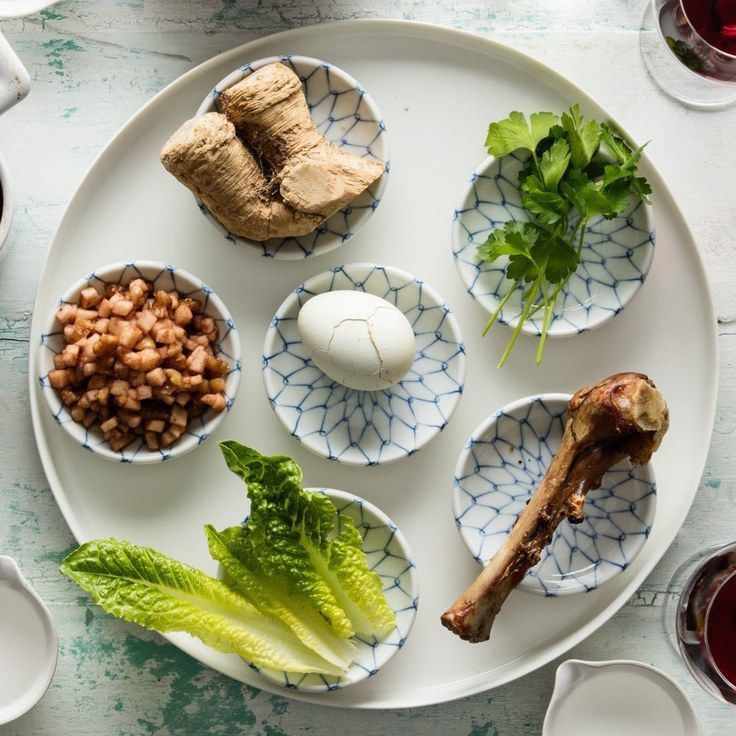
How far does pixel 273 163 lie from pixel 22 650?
918mm

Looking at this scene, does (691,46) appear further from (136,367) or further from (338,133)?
(136,367)

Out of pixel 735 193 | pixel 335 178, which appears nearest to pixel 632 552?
pixel 735 193

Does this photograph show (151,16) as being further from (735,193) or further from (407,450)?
(735,193)

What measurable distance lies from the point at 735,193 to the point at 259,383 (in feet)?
2.99

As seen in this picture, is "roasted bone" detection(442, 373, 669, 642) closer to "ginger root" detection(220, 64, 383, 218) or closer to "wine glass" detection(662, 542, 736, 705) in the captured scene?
"wine glass" detection(662, 542, 736, 705)

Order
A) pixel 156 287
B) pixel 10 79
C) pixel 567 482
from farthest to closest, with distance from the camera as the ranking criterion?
pixel 156 287
pixel 567 482
pixel 10 79

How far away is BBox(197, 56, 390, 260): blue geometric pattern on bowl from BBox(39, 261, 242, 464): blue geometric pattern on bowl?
0.37 feet

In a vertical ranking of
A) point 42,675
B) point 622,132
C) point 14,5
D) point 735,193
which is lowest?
point 42,675

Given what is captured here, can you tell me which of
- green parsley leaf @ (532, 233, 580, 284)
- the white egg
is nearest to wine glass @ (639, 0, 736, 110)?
green parsley leaf @ (532, 233, 580, 284)

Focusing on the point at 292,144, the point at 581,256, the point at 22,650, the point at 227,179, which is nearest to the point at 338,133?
the point at 292,144

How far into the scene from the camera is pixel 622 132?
1479 millimetres

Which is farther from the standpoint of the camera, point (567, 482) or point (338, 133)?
point (338, 133)

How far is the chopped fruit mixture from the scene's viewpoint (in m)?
1.41

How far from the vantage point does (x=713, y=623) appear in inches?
58.1
